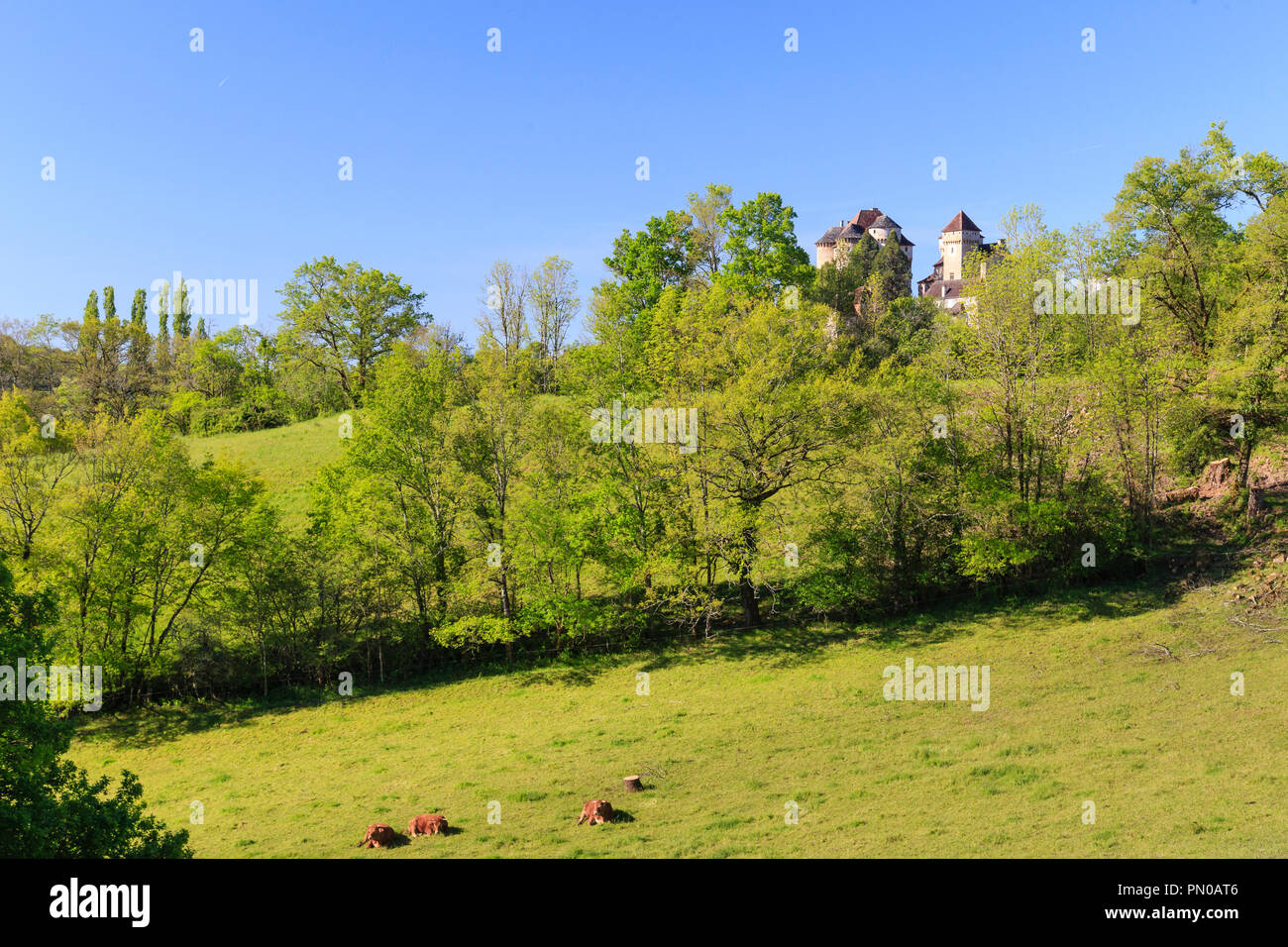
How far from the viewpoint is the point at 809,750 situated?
22.6 metres

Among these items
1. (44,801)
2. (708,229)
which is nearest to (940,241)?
(708,229)

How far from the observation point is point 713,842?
54.2 ft

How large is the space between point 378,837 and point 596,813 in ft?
15.6

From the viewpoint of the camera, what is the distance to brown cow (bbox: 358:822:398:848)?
17.8 metres

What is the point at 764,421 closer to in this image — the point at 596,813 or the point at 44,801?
the point at 596,813

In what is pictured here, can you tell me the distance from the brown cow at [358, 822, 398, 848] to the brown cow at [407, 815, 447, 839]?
0.43 metres

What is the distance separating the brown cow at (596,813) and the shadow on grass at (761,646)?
13.0m

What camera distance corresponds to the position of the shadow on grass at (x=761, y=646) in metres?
30.6

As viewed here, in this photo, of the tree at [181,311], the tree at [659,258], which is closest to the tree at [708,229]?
the tree at [659,258]

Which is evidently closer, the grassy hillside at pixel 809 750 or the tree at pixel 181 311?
the grassy hillside at pixel 809 750

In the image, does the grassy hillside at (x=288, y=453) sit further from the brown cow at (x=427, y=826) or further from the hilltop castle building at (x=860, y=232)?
the hilltop castle building at (x=860, y=232)

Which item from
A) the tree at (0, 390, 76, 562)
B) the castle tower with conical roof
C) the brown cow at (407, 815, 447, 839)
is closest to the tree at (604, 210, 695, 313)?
the tree at (0, 390, 76, 562)

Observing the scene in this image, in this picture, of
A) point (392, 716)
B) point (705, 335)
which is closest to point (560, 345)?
point (705, 335)
